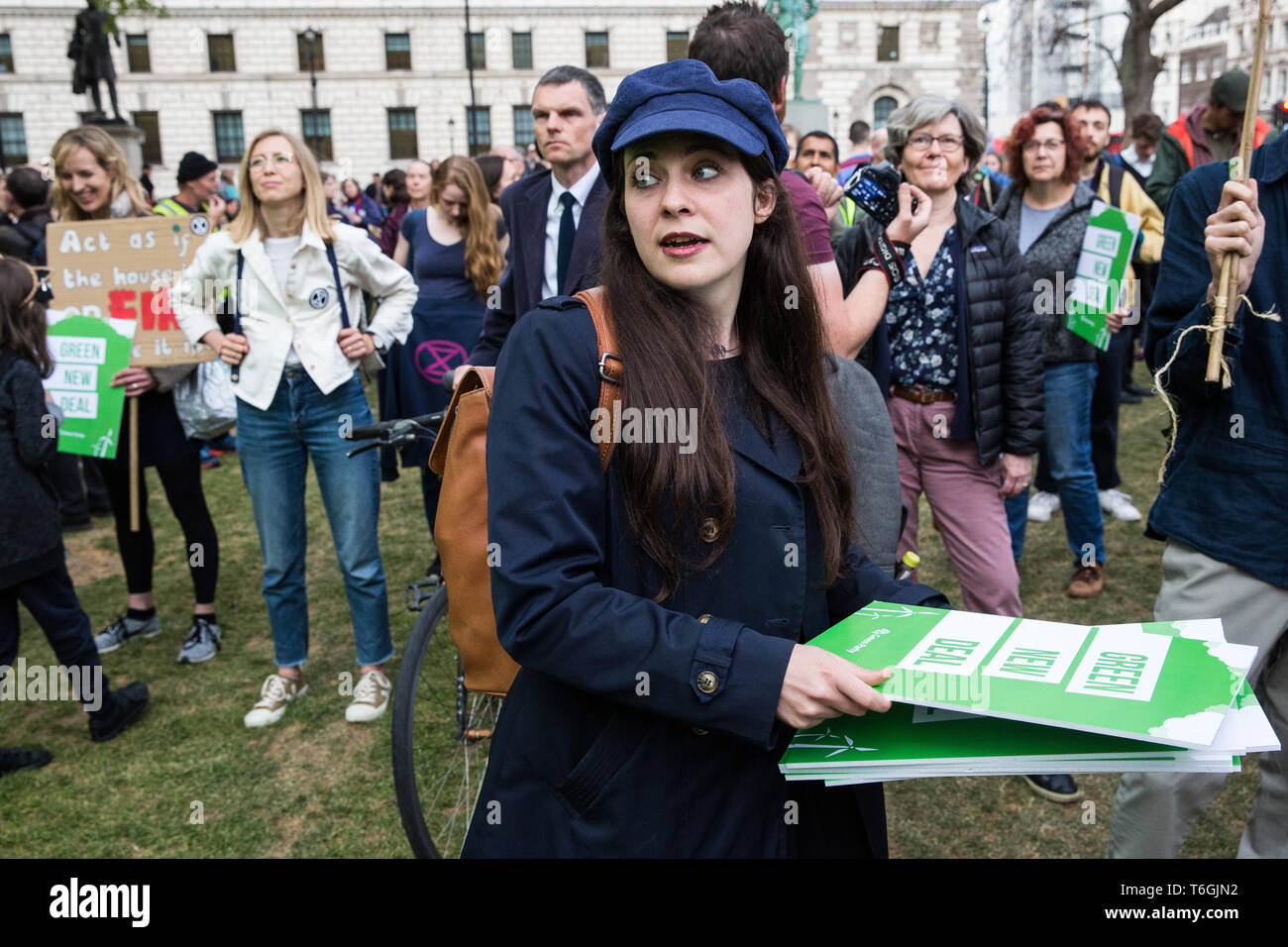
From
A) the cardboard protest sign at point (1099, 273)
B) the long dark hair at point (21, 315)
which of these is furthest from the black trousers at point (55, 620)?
the cardboard protest sign at point (1099, 273)

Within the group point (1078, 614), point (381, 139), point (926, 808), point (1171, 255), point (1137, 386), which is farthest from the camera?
point (381, 139)

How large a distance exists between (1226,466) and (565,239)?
7.04 feet

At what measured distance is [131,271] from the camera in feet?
16.3

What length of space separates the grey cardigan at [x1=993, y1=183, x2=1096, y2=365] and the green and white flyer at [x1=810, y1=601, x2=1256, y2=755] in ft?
12.7

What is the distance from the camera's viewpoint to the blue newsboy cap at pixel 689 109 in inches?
60.1

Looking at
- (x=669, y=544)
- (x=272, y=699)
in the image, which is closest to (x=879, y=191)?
(x=669, y=544)

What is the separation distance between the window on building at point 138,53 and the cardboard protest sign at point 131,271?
52.4 meters

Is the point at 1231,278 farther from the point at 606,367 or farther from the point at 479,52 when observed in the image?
the point at 479,52

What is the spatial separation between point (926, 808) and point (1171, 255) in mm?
2099

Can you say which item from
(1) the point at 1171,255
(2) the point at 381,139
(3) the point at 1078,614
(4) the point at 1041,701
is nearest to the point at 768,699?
(4) the point at 1041,701

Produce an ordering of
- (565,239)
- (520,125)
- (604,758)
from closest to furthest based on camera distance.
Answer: (604,758) < (565,239) < (520,125)

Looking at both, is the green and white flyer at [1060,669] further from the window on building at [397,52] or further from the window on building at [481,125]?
the window on building at [397,52]
